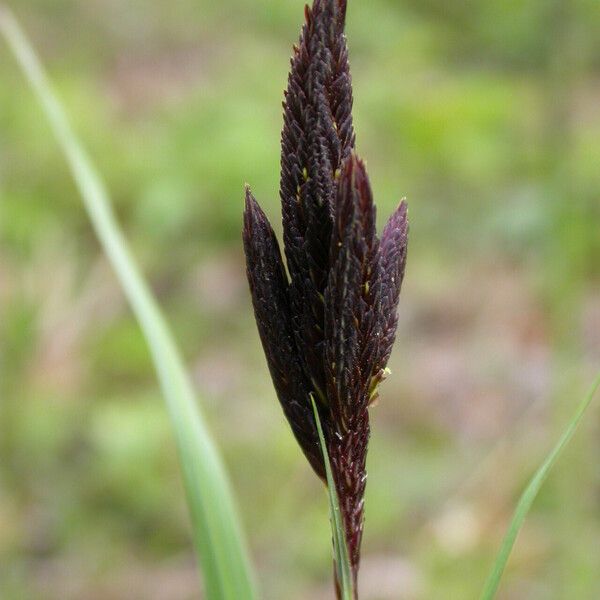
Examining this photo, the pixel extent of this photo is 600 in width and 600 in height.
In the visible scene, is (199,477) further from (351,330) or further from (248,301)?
(248,301)

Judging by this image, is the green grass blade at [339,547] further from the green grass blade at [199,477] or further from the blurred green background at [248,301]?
the blurred green background at [248,301]

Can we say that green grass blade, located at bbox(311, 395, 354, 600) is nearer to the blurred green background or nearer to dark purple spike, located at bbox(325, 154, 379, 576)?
dark purple spike, located at bbox(325, 154, 379, 576)

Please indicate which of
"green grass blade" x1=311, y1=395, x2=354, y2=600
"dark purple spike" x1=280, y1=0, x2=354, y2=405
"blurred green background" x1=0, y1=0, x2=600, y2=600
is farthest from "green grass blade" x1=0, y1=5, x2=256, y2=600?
"blurred green background" x1=0, y1=0, x2=600, y2=600

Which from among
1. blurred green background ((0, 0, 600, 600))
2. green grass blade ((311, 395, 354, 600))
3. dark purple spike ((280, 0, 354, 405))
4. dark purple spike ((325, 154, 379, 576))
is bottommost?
green grass blade ((311, 395, 354, 600))

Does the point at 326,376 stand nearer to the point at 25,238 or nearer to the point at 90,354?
the point at 90,354

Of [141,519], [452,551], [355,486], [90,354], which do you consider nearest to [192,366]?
[90,354]

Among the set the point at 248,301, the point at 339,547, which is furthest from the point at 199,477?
the point at 248,301

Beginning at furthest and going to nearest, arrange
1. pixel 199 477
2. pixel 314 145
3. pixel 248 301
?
pixel 248 301 → pixel 199 477 → pixel 314 145
